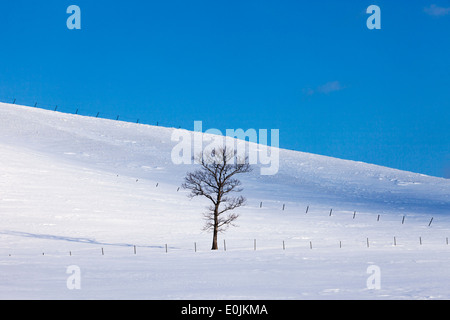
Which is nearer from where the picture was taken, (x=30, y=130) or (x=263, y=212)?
(x=263, y=212)

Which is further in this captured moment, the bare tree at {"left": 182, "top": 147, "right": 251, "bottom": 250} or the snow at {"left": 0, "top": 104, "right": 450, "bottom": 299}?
the bare tree at {"left": 182, "top": 147, "right": 251, "bottom": 250}

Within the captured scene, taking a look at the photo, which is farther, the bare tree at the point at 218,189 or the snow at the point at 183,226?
the bare tree at the point at 218,189

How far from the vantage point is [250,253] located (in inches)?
1270

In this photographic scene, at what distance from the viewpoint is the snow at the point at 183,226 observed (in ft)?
68.2

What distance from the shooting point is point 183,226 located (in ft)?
145

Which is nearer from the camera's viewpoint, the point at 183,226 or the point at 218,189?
the point at 218,189

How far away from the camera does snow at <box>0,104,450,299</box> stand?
20781 millimetres

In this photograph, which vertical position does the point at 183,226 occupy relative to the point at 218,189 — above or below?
below

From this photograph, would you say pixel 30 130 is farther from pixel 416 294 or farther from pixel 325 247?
pixel 416 294

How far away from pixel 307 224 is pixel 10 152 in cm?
3486

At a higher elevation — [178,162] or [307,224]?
[178,162]

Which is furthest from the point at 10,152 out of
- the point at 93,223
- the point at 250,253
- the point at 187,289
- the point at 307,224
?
the point at 187,289
